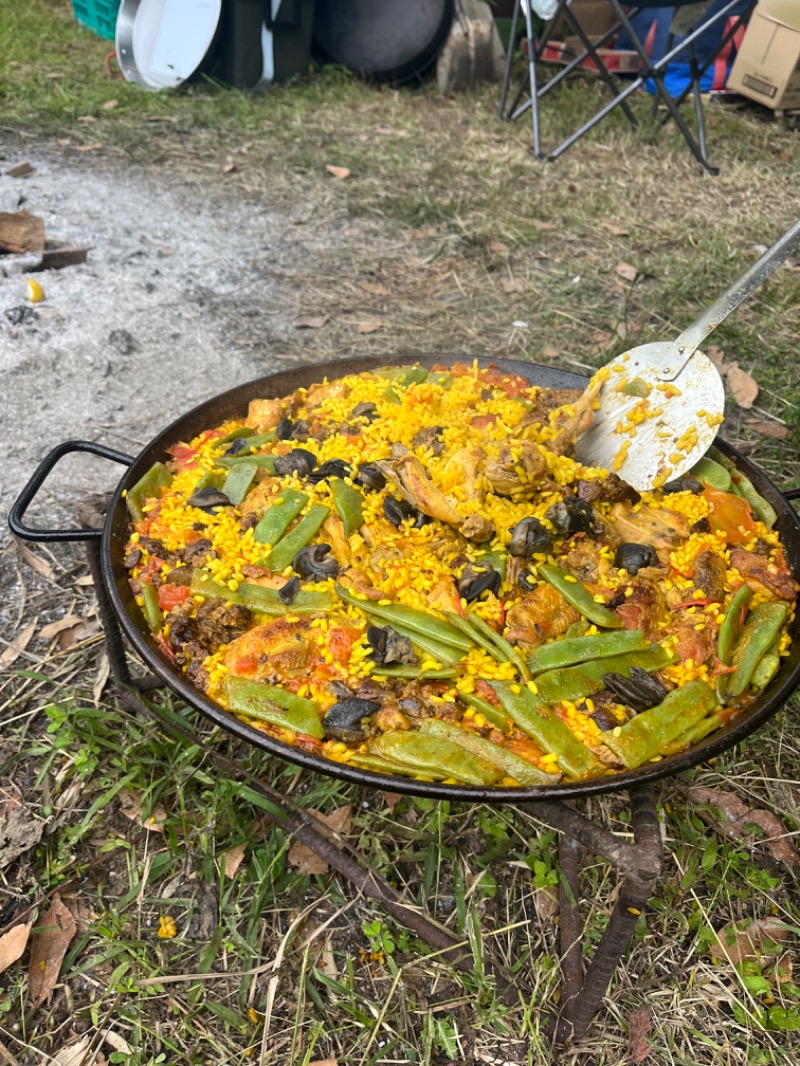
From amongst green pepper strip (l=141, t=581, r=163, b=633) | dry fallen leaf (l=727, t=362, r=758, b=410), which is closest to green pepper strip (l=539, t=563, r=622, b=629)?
green pepper strip (l=141, t=581, r=163, b=633)

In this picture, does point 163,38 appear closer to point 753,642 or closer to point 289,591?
point 289,591

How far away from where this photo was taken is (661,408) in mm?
3031

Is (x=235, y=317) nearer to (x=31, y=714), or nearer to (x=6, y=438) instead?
(x=6, y=438)

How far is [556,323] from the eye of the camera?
6.27 meters

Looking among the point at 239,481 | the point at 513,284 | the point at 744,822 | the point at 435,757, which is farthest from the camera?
the point at 513,284

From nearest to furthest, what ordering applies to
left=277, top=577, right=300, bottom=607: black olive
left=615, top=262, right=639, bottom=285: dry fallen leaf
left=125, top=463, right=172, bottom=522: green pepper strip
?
left=277, top=577, right=300, bottom=607: black olive
left=125, top=463, right=172, bottom=522: green pepper strip
left=615, top=262, right=639, bottom=285: dry fallen leaf

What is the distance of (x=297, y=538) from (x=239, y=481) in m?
0.38

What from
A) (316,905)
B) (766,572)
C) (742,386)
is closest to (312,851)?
(316,905)

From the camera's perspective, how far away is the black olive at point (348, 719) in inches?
86.4

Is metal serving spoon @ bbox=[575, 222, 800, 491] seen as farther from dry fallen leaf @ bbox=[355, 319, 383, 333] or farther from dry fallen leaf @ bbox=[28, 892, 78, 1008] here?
dry fallen leaf @ bbox=[355, 319, 383, 333]

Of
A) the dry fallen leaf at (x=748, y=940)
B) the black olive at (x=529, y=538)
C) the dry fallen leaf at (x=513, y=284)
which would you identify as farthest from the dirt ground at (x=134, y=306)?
→ the dry fallen leaf at (x=748, y=940)

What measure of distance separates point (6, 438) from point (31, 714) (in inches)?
80.4

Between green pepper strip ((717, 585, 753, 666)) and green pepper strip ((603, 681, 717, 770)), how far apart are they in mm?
149

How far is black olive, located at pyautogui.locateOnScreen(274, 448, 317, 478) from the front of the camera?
294 cm
